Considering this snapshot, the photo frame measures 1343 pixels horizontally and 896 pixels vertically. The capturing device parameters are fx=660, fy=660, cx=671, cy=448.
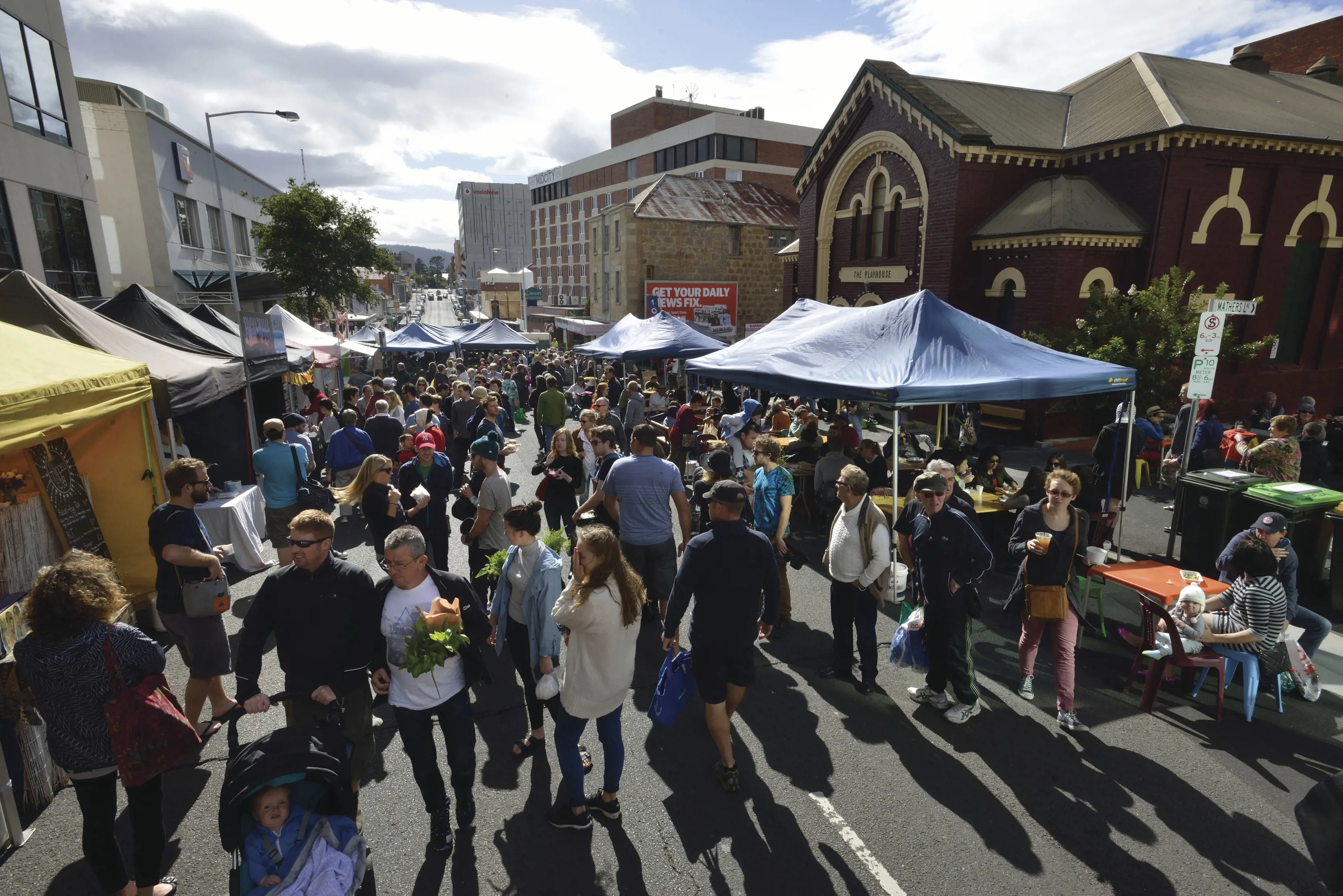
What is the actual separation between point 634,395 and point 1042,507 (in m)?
9.14

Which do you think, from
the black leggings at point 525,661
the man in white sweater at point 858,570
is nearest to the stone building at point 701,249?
the man in white sweater at point 858,570

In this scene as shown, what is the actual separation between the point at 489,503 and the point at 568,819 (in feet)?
8.32

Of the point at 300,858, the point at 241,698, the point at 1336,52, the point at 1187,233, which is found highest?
the point at 1336,52

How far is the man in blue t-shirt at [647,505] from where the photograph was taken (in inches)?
220

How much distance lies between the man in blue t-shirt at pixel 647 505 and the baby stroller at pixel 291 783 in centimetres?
299

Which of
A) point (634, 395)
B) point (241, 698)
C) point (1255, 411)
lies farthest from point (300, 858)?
point (1255, 411)

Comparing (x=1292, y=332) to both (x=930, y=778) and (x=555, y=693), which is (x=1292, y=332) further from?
(x=555, y=693)

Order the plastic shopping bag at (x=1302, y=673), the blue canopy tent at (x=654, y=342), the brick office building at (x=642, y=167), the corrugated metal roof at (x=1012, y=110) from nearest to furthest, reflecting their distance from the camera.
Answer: the plastic shopping bag at (x=1302, y=673)
the blue canopy tent at (x=654, y=342)
the corrugated metal roof at (x=1012, y=110)
the brick office building at (x=642, y=167)

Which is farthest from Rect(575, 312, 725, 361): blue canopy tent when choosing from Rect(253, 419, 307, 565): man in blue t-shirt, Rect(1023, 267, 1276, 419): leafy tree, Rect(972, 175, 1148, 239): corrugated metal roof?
Rect(253, 419, 307, 565): man in blue t-shirt

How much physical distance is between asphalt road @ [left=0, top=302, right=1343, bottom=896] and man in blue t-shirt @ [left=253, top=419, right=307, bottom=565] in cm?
209

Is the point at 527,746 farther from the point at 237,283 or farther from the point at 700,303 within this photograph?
the point at 700,303

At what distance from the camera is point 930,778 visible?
4266mm

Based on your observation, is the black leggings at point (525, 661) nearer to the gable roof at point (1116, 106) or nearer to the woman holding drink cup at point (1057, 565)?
the woman holding drink cup at point (1057, 565)

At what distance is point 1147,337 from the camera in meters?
13.3
